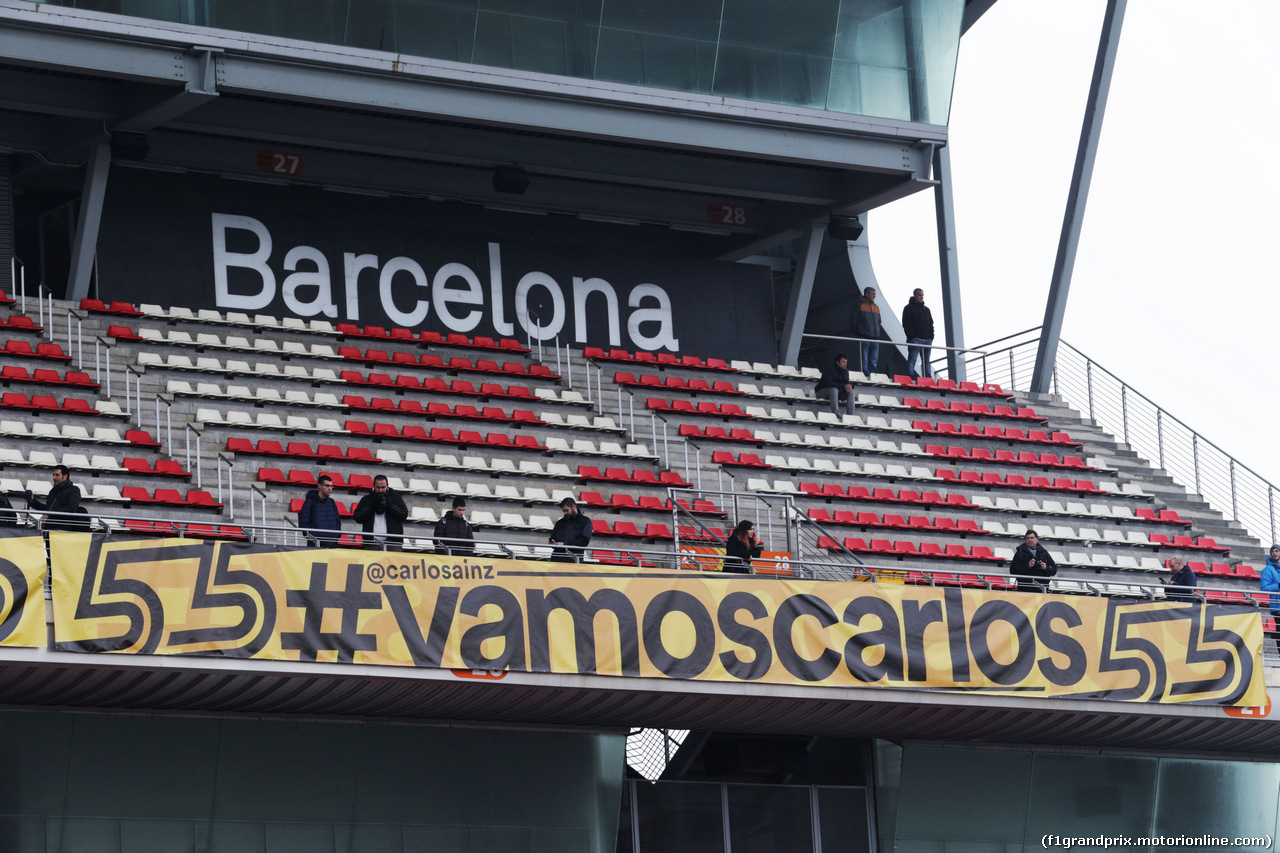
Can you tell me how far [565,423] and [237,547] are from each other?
7.40 meters

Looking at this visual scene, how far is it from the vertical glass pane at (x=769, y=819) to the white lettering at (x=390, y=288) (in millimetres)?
8217

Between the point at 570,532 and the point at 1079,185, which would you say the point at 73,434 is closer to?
the point at 570,532

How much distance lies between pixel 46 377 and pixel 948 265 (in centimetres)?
1321

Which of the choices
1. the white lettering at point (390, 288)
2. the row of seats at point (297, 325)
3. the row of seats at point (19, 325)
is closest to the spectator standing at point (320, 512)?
the row of seats at point (19, 325)

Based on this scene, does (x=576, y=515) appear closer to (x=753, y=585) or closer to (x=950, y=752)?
(x=753, y=585)

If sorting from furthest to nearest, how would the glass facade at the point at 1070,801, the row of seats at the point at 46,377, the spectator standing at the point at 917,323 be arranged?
the spectator standing at the point at 917,323 < the row of seats at the point at 46,377 < the glass facade at the point at 1070,801

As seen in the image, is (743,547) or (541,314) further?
(541,314)

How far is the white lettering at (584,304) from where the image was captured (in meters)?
24.0

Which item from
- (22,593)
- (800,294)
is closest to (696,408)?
(800,294)

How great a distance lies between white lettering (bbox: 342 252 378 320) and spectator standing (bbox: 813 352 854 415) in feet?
18.6

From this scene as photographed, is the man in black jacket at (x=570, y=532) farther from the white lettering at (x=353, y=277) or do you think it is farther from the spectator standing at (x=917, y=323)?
the spectator standing at (x=917, y=323)

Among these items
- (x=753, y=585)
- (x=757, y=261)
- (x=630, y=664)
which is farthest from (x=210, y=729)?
(x=757, y=261)

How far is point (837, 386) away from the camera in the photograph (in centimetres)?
2303

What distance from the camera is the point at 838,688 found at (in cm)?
1538
